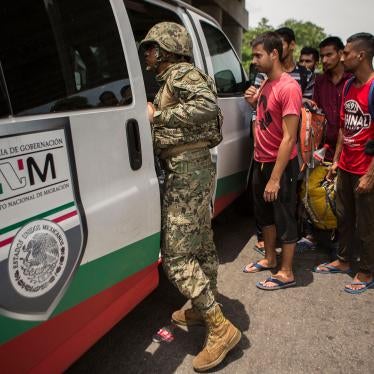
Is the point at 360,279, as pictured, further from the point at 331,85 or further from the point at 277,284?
the point at 331,85

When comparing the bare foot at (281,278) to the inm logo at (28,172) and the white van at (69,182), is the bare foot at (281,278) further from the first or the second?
the inm logo at (28,172)

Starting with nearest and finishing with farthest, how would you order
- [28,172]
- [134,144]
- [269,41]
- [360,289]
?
[28,172], [134,144], [269,41], [360,289]

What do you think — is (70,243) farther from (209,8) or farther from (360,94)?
(209,8)

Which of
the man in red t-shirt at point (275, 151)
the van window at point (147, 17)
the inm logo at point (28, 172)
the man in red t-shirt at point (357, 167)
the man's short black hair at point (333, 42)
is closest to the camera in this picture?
the inm logo at point (28, 172)

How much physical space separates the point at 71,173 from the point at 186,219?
73 cm

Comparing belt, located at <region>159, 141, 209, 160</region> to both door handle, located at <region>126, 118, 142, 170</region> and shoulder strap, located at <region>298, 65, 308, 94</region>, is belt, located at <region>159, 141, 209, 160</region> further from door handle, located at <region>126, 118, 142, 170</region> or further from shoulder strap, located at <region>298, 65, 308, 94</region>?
shoulder strap, located at <region>298, 65, 308, 94</region>

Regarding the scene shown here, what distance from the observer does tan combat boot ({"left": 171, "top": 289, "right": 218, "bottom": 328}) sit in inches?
99.6

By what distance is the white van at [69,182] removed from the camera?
1.35m

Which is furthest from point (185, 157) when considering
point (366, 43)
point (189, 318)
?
point (366, 43)

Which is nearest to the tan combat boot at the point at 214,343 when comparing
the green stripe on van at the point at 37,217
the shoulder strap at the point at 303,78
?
the green stripe on van at the point at 37,217

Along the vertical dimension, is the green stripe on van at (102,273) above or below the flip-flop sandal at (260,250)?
above

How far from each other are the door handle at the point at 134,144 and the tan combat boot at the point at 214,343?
2.96ft

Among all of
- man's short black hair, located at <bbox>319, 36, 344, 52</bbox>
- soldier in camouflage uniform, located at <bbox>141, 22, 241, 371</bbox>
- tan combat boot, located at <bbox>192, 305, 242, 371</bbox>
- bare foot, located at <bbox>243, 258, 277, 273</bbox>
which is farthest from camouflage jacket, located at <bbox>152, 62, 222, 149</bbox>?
man's short black hair, located at <bbox>319, 36, 344, 52</bbox>

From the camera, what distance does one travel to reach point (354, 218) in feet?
10.4
